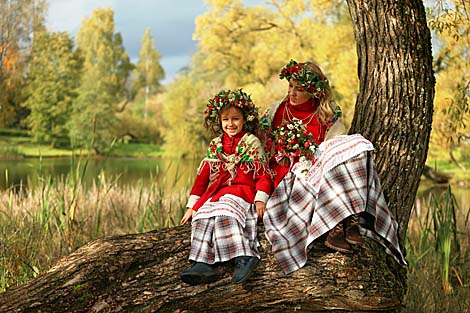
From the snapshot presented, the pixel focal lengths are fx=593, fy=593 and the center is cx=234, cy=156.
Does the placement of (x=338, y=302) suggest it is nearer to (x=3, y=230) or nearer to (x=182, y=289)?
(x=182, y=289)

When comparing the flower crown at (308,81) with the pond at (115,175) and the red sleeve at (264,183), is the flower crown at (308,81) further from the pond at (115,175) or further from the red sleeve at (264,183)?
the pond at (115,175)

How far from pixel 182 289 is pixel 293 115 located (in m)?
1.09

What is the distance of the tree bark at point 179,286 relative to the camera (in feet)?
8.92

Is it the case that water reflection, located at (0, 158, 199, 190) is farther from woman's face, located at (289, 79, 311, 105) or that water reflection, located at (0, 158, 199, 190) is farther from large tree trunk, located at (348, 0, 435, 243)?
large tree trunk, located at (348, 0, 435, 243)

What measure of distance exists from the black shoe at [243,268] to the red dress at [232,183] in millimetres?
305

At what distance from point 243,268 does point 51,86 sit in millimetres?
23857

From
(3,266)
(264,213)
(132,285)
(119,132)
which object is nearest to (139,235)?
(132,285)

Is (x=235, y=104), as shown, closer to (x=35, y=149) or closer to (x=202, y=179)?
(x=202, y=179)

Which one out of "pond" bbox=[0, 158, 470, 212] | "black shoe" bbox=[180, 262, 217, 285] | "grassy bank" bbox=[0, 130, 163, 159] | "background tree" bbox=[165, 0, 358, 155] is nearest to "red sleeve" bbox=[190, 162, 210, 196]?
"black shoe" bbox=[180, 262, 217, 285]

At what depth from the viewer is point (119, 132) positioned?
25375 millimetres

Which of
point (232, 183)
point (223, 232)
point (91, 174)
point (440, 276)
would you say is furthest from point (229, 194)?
point (91, 174)

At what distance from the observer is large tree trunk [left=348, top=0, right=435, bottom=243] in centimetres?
325

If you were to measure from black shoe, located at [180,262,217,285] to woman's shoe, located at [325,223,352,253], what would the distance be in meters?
0.59

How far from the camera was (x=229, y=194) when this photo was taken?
2.89 meters
